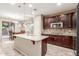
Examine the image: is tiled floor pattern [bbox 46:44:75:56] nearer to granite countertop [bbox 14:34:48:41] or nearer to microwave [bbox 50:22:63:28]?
granite countertop [bbox 14:34:48:41]

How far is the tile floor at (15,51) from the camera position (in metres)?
1.96

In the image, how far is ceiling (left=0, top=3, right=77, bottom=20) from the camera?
194 centimetres

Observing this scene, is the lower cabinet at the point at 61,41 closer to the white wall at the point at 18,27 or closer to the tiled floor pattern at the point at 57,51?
the tiled floor pattern at the point at 57,51

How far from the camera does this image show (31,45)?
196cm

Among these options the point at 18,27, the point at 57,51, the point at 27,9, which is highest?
the point at 27,9

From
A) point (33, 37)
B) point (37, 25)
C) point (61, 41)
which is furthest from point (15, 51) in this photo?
point (61, 41)

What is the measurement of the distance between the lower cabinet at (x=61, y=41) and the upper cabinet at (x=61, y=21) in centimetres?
23

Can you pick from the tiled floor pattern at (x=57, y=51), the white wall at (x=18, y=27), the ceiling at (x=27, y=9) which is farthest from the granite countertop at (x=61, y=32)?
the white wall at (x=18, y=27)

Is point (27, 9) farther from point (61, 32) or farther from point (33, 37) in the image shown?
point (61, 32)

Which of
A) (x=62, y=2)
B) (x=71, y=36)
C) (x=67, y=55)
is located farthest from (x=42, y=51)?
(x=62, y=2)

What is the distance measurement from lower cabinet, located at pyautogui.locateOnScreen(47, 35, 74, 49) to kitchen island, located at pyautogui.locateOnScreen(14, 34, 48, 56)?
129 millimetres

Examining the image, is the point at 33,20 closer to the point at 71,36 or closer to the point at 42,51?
the point at 42,51

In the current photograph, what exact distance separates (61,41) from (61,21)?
16.6 inches

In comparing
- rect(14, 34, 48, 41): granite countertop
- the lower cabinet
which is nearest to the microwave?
the lower cabinet
